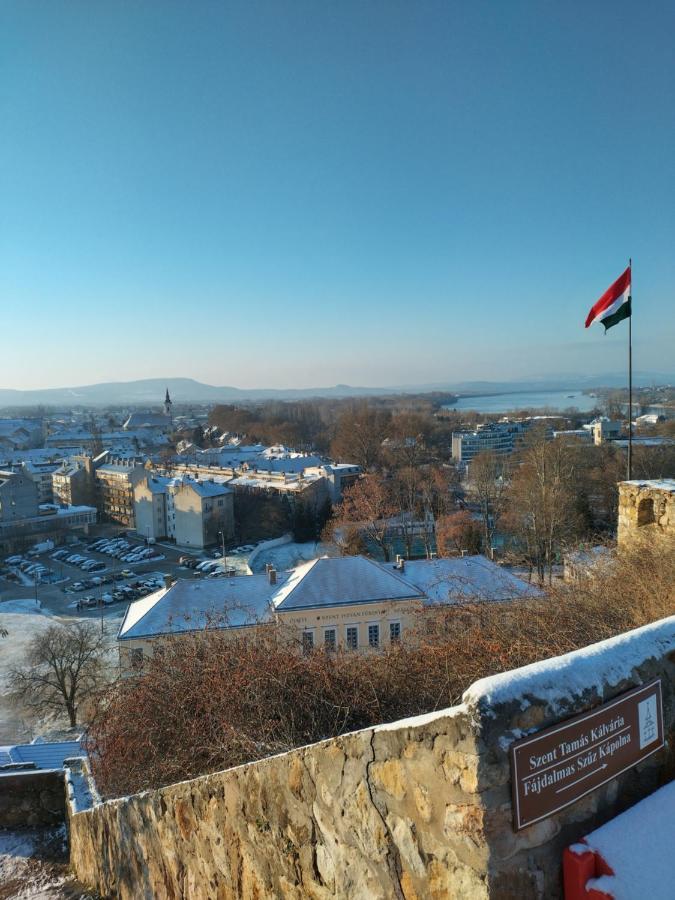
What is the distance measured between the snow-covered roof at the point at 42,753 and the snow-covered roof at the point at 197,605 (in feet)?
18.0

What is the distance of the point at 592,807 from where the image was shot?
236 centimetres

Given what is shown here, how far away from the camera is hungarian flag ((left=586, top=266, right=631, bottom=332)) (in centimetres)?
1245

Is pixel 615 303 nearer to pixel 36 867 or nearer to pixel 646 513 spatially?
pixel 646 513

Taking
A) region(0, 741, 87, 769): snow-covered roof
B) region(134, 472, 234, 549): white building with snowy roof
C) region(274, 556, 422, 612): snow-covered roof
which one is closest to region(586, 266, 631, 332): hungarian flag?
region(274, 556, 422, 612): snow-covered roof

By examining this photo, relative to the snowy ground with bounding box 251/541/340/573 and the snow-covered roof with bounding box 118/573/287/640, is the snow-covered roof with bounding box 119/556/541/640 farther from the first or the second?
the snowy ground with bounding box 251/541/340/573

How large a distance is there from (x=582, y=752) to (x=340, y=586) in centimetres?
1620

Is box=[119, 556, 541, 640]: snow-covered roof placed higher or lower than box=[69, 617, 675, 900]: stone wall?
lower

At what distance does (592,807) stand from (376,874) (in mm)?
923

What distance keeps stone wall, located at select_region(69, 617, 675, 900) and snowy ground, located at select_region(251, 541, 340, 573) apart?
1248 inches

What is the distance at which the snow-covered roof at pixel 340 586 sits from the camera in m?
17.7

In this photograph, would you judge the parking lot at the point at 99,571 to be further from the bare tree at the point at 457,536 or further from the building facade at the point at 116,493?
the bare tree at the point at 457,536

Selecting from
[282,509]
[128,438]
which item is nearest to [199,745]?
[282,509]

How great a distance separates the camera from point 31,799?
7.40 m

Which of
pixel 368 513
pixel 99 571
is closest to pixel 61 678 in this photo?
pixel 368 513
